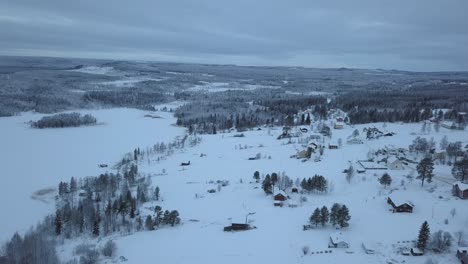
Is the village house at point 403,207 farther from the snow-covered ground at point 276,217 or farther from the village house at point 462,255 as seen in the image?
the village house at point 462,255

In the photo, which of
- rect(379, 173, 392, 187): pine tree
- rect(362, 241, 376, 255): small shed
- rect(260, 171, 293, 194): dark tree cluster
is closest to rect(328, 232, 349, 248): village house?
rect(362, 241, 376, 255): small shed

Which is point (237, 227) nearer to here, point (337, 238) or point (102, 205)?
point (337, 238)

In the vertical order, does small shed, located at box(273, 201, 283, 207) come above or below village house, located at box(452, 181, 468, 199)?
below

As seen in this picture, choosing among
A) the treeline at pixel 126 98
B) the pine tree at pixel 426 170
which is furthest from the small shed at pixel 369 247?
the treeline at pixel 126 98

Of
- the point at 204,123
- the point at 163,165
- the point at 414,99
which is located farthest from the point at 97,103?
the point at 414,99

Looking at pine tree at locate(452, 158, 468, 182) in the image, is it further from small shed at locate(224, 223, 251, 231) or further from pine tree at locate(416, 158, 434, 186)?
small shed at locate(224, 223, 251, 231)

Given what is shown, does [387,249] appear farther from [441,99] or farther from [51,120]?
[441,99]
